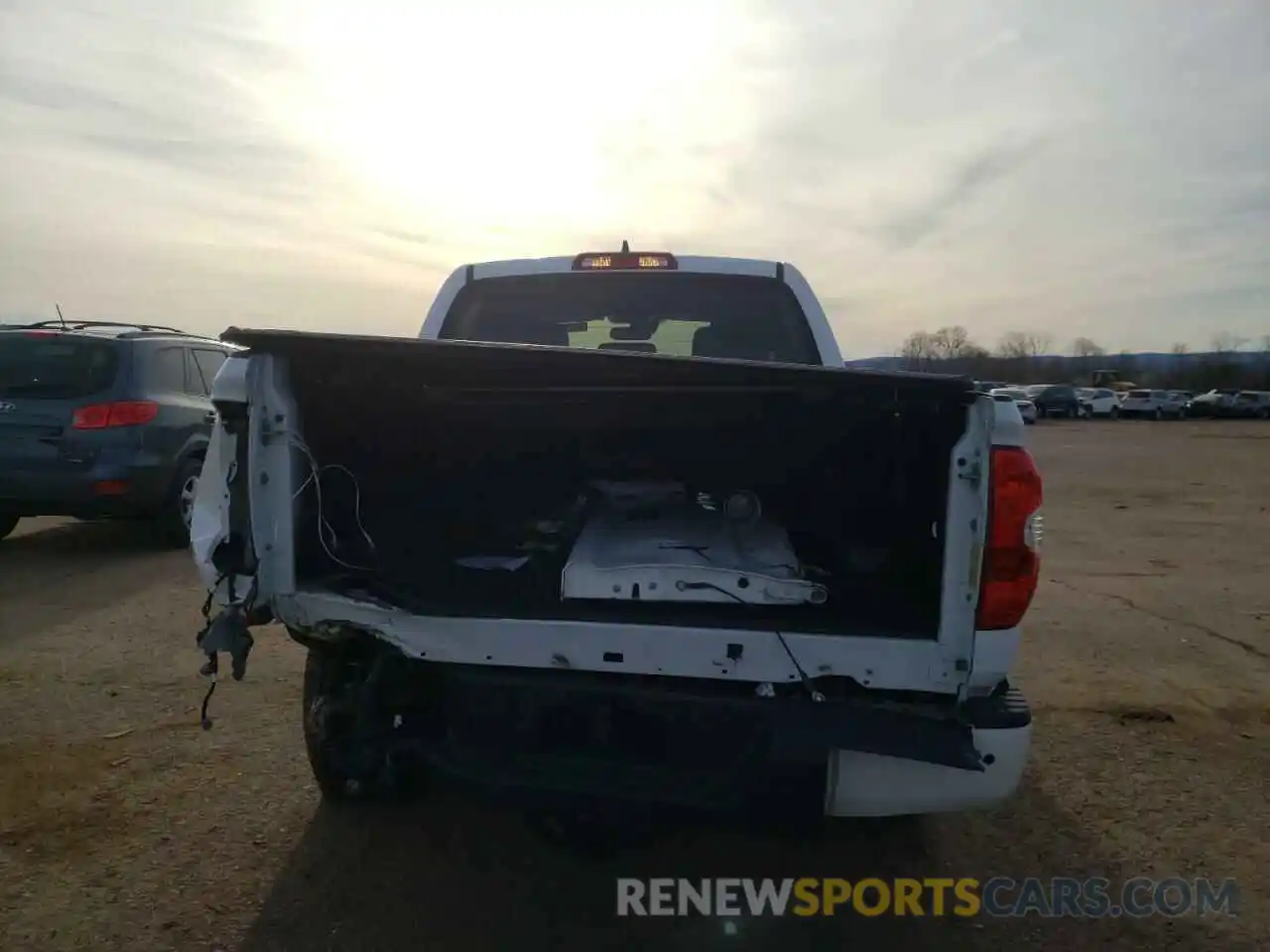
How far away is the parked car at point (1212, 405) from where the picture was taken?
50.4m

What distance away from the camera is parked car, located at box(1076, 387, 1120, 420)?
48.2 m

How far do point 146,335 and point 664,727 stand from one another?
275 inches

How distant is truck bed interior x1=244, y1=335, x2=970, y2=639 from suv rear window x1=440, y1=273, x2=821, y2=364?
3.50ft

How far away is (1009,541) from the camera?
2506 mm

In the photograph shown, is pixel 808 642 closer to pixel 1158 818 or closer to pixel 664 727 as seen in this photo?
pixel 664 727

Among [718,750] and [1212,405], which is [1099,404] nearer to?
[1212,405]

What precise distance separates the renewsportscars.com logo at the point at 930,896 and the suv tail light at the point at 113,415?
613 cm

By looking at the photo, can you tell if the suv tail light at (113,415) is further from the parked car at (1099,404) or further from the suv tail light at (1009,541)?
the parked car at (1099,404)

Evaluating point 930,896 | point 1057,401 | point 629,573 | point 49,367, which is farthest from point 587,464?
point 1057,401

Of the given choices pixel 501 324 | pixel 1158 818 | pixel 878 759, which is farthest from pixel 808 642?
pixel 501 324

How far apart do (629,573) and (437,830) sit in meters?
1.36

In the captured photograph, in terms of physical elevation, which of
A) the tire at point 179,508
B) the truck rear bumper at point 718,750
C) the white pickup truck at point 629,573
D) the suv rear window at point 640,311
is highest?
the suv rear window at point 640,311

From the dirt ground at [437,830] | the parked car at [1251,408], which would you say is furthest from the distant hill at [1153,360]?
the dirt ground at [437,830]

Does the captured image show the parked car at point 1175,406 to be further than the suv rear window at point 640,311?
Yes
